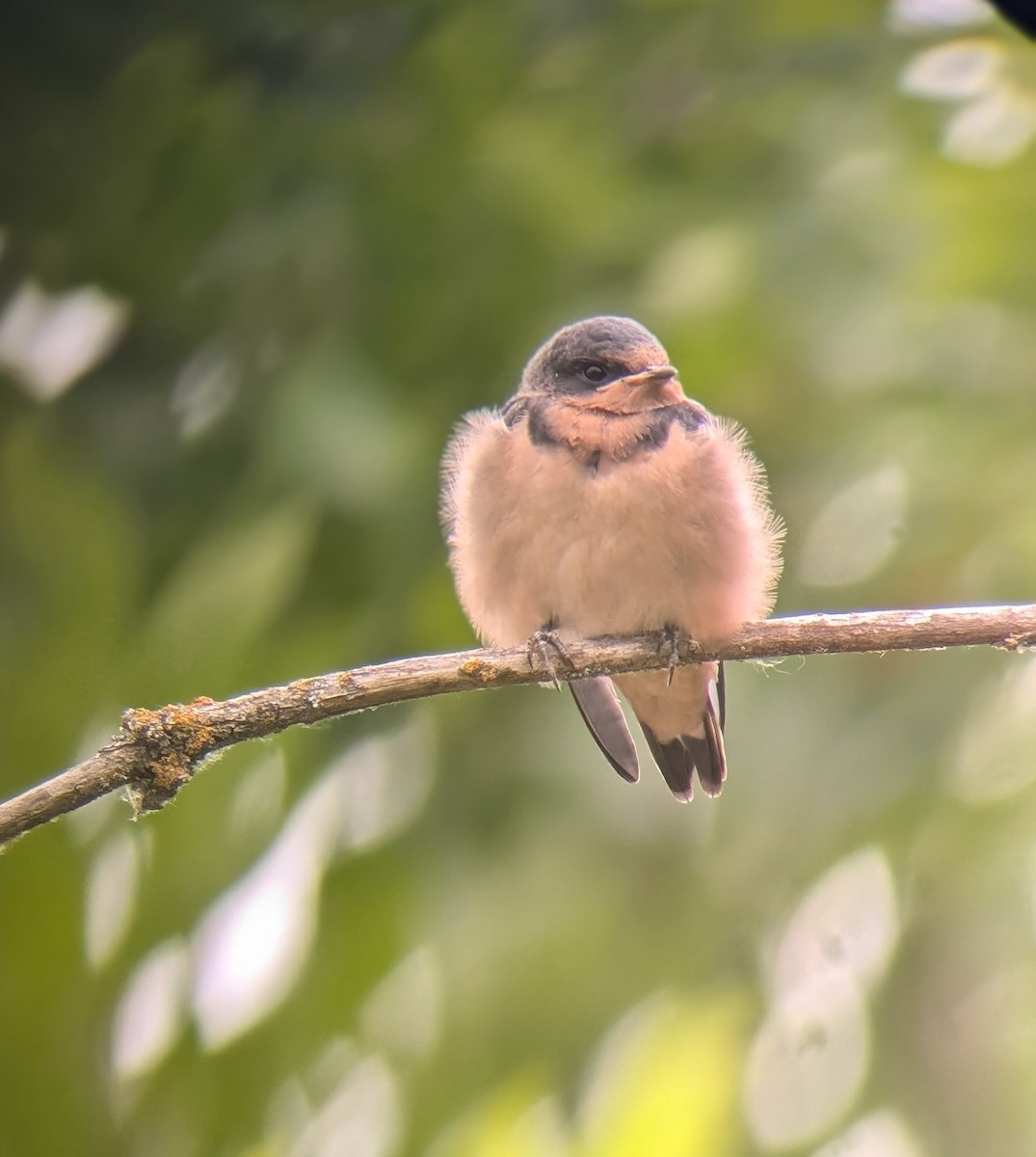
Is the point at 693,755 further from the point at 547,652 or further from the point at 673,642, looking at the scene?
the point at 547,652

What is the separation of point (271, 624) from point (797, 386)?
91cm

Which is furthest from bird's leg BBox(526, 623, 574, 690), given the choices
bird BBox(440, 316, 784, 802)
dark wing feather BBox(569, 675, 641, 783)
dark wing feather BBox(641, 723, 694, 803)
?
dark wing feather BBox(641, 723, 694, 803)

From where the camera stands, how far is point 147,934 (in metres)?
1.91

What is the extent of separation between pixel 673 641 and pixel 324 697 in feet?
2.07

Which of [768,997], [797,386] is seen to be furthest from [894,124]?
[768,997]

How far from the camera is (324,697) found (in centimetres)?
131

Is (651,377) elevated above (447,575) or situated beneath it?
elevated above

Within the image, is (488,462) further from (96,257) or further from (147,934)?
(96,257)

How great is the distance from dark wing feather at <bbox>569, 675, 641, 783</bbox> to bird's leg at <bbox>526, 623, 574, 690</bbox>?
10.4 inches

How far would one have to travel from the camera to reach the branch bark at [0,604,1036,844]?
131 centimetres

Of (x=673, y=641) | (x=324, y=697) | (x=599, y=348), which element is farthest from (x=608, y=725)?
(x=324, y=697)

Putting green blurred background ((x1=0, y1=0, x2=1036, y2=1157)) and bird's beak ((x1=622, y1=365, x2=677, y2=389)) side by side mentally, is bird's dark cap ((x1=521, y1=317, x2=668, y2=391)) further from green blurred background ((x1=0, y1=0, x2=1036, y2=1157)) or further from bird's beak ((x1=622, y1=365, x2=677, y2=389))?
green blurred background ((x1=0, y1=0, x2=1036, y2=1157))

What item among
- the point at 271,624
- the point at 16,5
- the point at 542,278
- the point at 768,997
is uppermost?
the point at 16,5

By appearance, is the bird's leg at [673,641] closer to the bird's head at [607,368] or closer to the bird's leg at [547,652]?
the bird's leg at [547,652]
